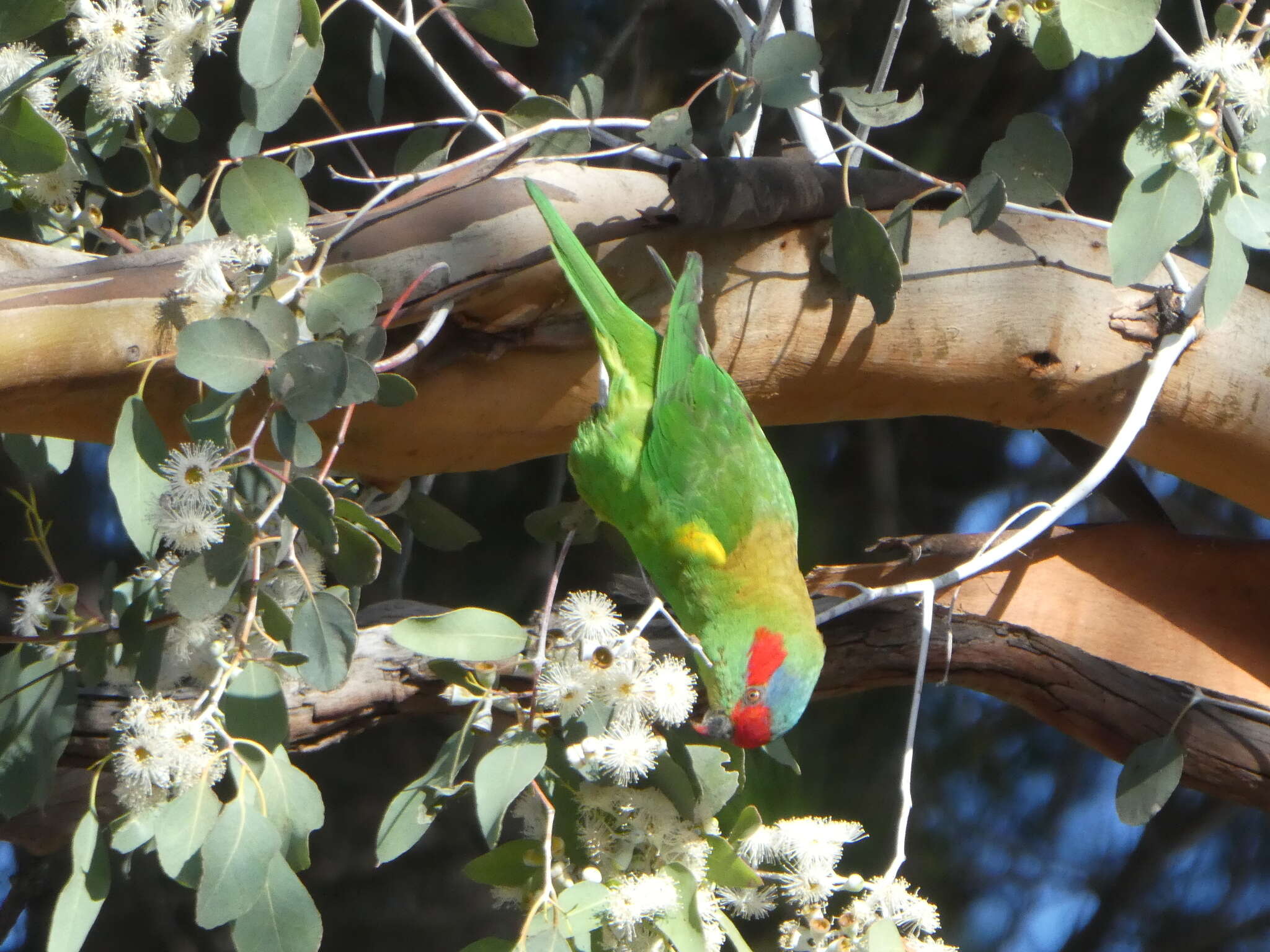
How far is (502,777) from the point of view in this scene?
109 centimetres

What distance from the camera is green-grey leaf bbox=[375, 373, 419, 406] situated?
1183 millimetres

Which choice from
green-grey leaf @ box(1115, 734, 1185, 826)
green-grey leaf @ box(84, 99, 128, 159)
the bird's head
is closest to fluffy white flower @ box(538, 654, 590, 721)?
the bird's head

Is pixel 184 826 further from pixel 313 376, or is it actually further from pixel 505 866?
pixel 313 376

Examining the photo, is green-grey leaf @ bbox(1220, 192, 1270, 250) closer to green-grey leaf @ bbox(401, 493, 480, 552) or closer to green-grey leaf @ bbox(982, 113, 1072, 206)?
green-grey leaf @ bbox(982, 113, 1072, 206)

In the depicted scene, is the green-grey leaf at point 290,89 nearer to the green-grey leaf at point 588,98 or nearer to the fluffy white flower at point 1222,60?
the green-grey leaf at point 588,98

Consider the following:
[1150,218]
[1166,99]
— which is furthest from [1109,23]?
[1150,218]

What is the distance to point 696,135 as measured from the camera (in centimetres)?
165

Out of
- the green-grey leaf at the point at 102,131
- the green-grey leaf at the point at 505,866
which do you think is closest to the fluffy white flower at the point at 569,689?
the green-grey leaf at the point at 505,866

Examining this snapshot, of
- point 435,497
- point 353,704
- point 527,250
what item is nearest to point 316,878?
point 435,497

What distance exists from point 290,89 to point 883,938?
4.03 feet

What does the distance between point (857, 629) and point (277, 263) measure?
3.30 ft

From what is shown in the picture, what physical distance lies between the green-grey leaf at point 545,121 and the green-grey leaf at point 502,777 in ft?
2.95

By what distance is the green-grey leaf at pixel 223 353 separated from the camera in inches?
39.8

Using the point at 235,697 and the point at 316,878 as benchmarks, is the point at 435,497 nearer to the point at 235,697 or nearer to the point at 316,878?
the point at 316,878
